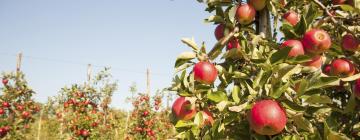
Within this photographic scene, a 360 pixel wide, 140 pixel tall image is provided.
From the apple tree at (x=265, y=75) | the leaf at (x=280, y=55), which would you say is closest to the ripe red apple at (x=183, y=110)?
the apple tree at (x=265, y=75)

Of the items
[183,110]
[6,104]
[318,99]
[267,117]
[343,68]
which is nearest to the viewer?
[267,117]

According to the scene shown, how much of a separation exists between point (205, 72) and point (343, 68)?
683mm

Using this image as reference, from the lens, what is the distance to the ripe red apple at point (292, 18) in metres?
1.74

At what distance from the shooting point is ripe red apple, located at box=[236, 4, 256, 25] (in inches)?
65.2

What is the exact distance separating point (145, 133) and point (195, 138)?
954cm

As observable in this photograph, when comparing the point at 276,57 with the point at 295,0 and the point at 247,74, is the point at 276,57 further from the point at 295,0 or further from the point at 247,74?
the point at 295,0

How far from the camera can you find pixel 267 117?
1.19m

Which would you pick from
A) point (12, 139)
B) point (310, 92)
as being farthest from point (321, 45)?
point (12, 139)

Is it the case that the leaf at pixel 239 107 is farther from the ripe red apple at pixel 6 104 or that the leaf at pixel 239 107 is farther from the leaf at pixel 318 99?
the ripe red apple at pixel 6 104

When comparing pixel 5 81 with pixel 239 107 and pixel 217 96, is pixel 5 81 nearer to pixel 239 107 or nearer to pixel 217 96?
pixel 217 96

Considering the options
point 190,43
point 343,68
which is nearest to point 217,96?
point 190,43

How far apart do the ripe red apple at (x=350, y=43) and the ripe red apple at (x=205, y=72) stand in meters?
0.67

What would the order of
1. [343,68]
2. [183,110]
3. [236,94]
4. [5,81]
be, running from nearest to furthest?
[236,94], [183,110], [343,68], [5,81]

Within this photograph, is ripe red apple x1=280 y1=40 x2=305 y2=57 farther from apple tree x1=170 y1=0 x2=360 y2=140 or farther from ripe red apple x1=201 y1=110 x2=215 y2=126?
ripe red apple x1=201 y1=110 x2=215 y2=126
